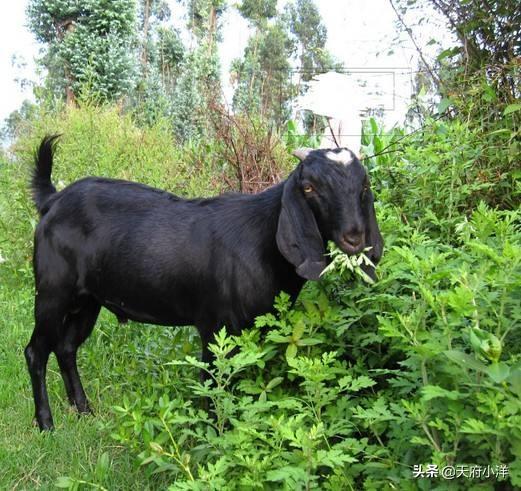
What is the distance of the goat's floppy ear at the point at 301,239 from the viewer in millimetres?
2703

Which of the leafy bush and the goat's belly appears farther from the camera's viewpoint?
the goat's belly

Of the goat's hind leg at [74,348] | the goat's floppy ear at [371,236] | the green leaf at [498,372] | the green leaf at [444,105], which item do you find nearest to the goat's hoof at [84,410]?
the goat's hind leg at [74,348]

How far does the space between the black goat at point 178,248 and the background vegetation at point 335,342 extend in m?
0.19

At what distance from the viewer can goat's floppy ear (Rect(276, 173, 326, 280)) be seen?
8.87ft

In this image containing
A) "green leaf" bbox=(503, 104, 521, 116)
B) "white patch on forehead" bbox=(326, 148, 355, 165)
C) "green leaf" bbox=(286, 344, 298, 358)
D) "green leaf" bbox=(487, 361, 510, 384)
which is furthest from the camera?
"green leaf" bbox=(503, 104, 521, 116)

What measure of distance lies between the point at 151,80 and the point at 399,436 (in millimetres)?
21785

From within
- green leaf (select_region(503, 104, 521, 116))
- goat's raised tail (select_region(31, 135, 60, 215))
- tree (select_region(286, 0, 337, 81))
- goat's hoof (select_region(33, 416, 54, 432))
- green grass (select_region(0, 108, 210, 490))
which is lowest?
goat's hoof (select_region(33, 416, 54, 432))

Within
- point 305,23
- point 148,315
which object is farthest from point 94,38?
point 305,23

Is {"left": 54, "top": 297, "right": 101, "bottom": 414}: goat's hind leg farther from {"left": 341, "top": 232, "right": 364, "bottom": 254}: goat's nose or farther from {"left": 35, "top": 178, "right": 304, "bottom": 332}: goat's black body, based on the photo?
{"left": 341, "top": 232, "right": 364, "bottom": 254}: goat's nose

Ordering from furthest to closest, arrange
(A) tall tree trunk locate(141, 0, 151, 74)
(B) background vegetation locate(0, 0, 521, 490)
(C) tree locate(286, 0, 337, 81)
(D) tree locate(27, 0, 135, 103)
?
1. (C) tree locate(286, 0, 337, 81)
2. (A) tall tree trunk locate(141, 0, 151, 74)
3. (D) tree locate(27, 0, 135, 103)
4. (B) background vegetation locate(0, 0, 521, 490)

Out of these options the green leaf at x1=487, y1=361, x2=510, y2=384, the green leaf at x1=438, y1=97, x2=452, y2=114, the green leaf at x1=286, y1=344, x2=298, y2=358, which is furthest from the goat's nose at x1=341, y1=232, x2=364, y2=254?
the green leaf at x1=438, y1=97, x2=452, y2=114

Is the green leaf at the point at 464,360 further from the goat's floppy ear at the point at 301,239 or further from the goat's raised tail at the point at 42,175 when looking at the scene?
the goat's raised tail at the point at 42,175

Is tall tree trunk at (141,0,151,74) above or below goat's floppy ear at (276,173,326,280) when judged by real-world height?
above

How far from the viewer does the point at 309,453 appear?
204 cm
